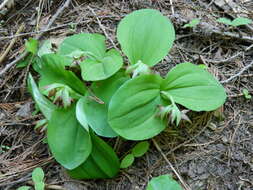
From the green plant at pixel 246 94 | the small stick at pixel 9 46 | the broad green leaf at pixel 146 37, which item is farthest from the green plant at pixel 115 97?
the small stick at pixel 9 46

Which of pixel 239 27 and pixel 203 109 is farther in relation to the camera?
pixel 239 27

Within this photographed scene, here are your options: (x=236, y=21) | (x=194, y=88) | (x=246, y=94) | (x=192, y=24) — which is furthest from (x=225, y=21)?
(x=194, y=88)

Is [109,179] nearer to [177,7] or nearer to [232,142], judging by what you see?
[232,142]

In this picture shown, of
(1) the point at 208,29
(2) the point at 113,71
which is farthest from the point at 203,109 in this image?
(1) the point at 208,29

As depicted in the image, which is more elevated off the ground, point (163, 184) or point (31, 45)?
point (31, 45)

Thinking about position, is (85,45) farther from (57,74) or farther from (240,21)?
(240,21)

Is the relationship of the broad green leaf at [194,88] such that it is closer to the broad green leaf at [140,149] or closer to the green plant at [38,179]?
the broad green leaf at [140,149]
